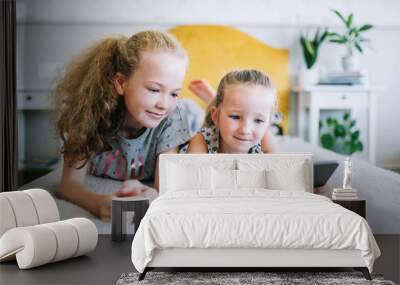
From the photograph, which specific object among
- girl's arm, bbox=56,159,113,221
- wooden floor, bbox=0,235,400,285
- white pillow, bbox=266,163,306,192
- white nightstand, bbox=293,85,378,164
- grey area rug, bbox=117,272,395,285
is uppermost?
white nightstand, bbox=293,85,378,164

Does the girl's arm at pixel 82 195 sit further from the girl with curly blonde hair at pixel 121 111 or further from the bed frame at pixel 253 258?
the bed frame at pixel 253 258

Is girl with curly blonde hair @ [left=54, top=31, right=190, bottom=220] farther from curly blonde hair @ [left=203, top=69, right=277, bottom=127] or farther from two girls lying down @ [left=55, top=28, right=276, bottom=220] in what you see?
curly blonde hair @ [left=203, top=69, right=277, bottom=127]

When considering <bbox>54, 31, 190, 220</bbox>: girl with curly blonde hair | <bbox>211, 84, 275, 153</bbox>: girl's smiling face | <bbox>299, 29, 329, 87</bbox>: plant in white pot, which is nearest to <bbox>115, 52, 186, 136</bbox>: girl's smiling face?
<bbox>54, 31, 190, 220</bbox>: girl with curly blonde hair

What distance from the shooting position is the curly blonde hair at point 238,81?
730cm

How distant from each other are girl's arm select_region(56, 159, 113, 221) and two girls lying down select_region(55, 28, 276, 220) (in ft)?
0.03

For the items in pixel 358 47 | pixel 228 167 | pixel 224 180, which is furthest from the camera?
pixel 358 47

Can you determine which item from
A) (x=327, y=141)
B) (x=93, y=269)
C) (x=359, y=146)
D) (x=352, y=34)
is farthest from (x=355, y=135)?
(x=93, y=269)

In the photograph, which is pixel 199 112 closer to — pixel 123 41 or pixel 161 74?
pixel 161 74

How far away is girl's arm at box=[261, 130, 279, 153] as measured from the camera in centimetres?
730

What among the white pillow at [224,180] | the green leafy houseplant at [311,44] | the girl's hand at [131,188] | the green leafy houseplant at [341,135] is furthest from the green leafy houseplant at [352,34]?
the girl's hand at [131,188]

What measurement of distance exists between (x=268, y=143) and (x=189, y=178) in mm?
1001

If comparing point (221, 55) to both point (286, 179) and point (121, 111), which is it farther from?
point (286, 179)

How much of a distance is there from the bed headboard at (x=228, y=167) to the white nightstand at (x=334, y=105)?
0.38 meters

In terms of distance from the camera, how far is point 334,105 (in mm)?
7488
